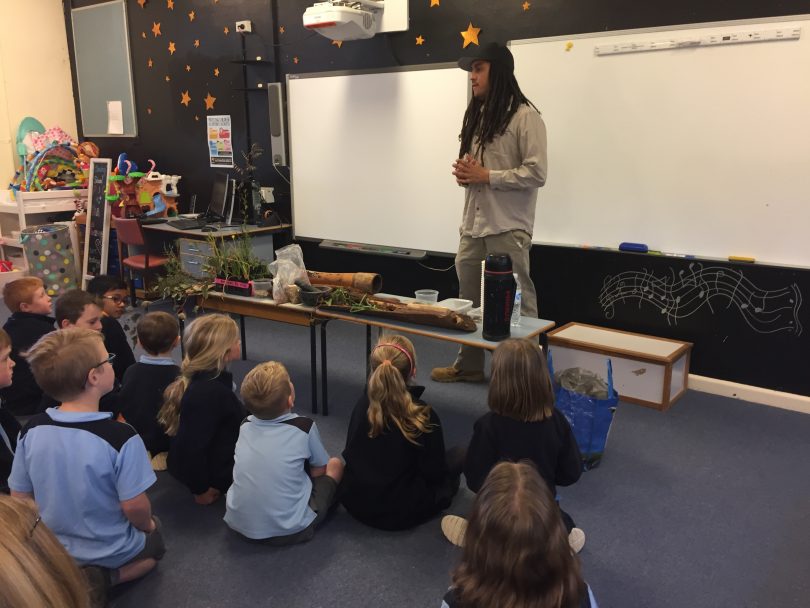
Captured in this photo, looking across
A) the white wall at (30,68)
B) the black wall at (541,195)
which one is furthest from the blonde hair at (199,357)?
the white wall at (30,68)

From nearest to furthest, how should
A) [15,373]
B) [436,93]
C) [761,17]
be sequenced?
1. [15,373]
2. [761,17]
3. [436,93]

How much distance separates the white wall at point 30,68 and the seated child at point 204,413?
559 cm

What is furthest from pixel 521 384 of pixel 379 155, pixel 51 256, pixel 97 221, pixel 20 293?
pixel 51 256

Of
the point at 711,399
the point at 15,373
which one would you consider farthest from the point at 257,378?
the point at 711,399

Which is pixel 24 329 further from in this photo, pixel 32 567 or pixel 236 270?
pixel 32 567

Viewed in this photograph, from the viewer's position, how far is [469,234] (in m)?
3.57

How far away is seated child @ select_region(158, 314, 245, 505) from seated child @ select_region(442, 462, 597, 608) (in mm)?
1429

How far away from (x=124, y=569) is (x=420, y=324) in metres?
1.53

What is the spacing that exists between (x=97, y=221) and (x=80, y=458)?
4743mm

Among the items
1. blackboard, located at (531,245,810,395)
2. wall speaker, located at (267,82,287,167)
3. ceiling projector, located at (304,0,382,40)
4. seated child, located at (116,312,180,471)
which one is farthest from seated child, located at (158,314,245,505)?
wall speaker, located at (267,82,287,167)

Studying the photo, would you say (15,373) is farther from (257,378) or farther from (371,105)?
(371,105)

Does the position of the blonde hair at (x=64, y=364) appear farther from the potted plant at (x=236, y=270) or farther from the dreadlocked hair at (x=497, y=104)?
the dreadlocked hair at (x=497, y=104)

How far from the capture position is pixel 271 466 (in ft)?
6.88

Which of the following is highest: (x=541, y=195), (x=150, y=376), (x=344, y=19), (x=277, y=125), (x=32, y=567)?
(x=344, y=19)
